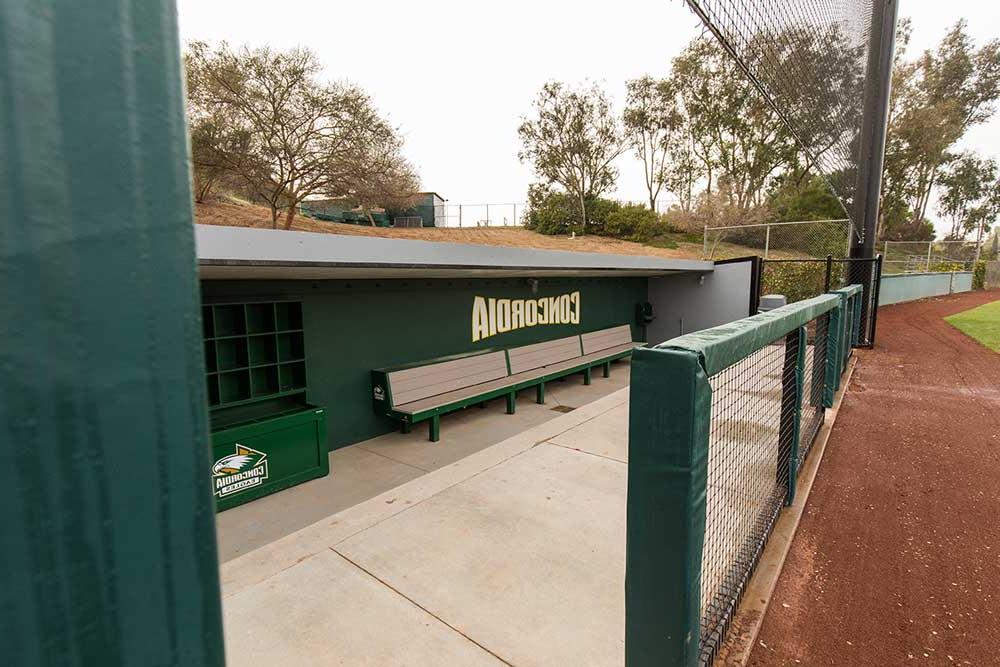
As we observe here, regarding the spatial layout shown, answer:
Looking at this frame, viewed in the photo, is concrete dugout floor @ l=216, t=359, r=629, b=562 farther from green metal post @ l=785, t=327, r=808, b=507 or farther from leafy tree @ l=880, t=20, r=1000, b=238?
leafy tree @ l=880, t=20, r=1000, b=238

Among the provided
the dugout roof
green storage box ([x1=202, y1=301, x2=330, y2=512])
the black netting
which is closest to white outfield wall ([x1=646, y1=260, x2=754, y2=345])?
the black netting

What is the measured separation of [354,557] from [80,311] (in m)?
3.07

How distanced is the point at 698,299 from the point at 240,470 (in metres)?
10.5

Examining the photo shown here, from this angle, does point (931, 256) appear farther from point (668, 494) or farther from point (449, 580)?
point (668, 494)

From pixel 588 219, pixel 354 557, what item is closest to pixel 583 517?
pixel 354 557

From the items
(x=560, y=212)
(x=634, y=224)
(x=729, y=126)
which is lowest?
(x=634, y=224)

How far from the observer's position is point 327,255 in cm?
370

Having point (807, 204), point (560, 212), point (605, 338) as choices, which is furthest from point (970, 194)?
point (605, 338)

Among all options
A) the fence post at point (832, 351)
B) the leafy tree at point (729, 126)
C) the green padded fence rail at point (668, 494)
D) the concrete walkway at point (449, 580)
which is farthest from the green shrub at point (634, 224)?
the green padded fence rail at point (668, 494)

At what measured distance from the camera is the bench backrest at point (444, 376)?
230 inches

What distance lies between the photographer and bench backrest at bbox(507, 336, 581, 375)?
24.9 feet

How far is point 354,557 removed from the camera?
3119 millimetres

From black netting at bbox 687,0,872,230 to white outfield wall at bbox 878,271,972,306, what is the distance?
10492mm

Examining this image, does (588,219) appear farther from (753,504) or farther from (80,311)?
(80,311)
